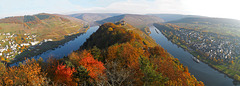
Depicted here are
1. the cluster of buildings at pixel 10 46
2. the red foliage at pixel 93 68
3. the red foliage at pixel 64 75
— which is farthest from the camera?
the cluster of buildings at pixel 10 46

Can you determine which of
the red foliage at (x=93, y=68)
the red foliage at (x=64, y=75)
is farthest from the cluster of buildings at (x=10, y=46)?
the red foliage at (x=93, y=68)

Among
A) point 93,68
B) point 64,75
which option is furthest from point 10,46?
point 93,68

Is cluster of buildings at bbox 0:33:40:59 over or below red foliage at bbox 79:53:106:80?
below

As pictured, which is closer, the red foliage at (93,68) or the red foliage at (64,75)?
the red foliage at (64,75)

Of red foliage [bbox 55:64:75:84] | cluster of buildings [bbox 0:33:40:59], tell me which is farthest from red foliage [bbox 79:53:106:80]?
cluster of buildings [bbox 0:33:40:59]

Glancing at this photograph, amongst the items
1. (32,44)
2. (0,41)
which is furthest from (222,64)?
(0,41)

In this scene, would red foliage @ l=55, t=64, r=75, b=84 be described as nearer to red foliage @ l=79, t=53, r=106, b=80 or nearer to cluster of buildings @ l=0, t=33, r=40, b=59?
red foliage @ l=79, t=53, r=106, b=80

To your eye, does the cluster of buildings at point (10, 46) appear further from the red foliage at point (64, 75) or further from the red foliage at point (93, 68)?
the red foliage at point (93, 68)

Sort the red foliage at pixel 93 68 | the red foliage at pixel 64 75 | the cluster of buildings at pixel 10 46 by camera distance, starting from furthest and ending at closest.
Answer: the cluster of buildings at pixel 10 46 → the red foliage at pixel 93 68 → the red foliage at pixel 64 75

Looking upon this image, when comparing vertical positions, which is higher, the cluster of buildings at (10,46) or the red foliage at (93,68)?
the red foliage at (93,68)

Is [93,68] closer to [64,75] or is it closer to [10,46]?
[64,75]

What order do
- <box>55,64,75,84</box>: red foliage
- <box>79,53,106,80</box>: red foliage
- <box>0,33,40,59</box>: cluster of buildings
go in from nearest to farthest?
<box>55,64,75,84</box>: red foliage
<box>79,53,106,80</box>: red foliage
<box>0,33,40,59</box>: cluster of buildings
